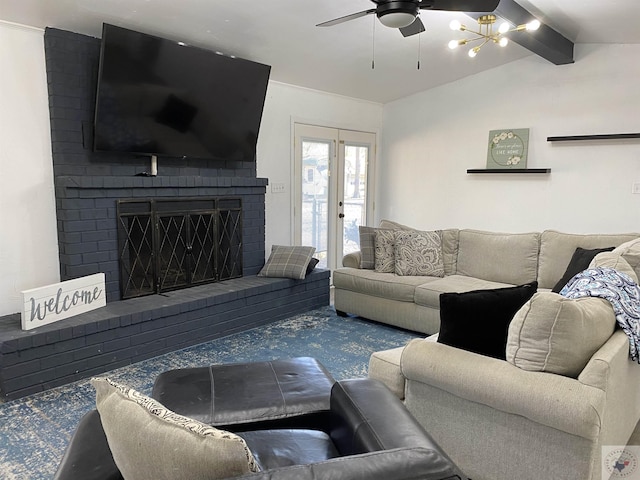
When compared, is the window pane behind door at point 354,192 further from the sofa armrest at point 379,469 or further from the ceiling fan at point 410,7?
the sofa armrest at point 379,469

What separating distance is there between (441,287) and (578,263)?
105cm

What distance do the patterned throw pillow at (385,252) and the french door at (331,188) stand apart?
1127mm

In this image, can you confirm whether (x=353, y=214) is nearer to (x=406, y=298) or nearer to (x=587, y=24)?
(x=406, y=298)

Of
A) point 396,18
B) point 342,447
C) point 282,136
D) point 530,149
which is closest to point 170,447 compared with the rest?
point 342,447

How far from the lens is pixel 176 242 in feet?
13.4

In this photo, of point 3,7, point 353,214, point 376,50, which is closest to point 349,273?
point 353,214

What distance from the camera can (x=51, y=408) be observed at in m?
2.77

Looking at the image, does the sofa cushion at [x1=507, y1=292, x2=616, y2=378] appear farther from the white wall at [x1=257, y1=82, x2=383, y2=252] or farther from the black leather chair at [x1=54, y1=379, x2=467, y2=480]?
the white wall at [x1=257, y1=82, x2=383, y2=252]

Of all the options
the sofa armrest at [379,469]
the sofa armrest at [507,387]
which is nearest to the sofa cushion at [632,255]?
the sofa armrest at [507,387]

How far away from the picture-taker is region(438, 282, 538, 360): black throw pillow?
2041 mm

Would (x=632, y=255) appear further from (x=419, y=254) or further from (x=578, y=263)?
(x=419, y=254)

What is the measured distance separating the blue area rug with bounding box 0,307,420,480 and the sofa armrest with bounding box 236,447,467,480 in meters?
1.73

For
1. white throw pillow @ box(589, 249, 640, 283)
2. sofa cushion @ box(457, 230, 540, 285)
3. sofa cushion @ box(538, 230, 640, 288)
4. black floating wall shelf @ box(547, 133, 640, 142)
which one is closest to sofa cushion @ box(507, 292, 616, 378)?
white throw pillow @ box(589, 249, 640, 283)

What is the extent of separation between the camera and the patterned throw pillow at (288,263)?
4.57 meters
